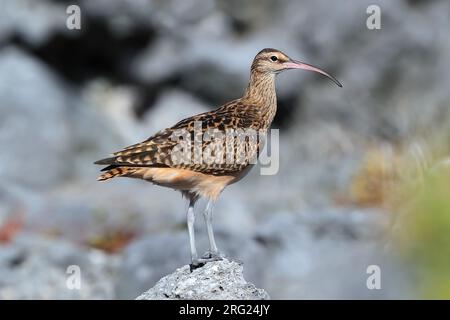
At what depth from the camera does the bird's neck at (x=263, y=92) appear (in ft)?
28.8

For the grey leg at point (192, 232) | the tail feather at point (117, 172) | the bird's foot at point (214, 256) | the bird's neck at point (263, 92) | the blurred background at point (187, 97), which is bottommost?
the bird's foot at point (214, 256)

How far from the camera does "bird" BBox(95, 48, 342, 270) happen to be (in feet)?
24.3

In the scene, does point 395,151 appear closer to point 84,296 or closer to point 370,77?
point 370,77

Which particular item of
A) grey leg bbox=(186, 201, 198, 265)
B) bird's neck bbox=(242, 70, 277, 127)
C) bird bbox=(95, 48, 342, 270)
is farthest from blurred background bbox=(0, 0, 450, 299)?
grey leg bbox=(186, 201, 198, 265)

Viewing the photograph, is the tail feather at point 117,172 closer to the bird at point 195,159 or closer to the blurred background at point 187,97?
the bird at point 195,159

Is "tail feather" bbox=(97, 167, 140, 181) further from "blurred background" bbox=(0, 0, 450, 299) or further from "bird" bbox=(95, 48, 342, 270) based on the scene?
"blurred background" bbox=(0, 0, 450, 299)

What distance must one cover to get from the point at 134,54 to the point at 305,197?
4.48 m

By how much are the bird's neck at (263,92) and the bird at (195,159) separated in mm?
202

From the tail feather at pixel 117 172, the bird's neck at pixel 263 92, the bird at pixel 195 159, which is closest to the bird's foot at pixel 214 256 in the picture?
the bird at pixel 195 159

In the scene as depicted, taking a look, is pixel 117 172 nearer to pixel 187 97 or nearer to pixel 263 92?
pixel 263 92

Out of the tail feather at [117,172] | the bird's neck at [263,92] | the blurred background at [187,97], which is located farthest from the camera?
the blurred background at [187,97]

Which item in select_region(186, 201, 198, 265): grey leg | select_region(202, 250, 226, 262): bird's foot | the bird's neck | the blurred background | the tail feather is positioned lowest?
select_region(202, 250, 226, 262): bird's foot

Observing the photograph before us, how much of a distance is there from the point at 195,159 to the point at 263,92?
145cm

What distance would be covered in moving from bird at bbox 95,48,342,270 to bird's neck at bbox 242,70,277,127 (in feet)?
0.66
